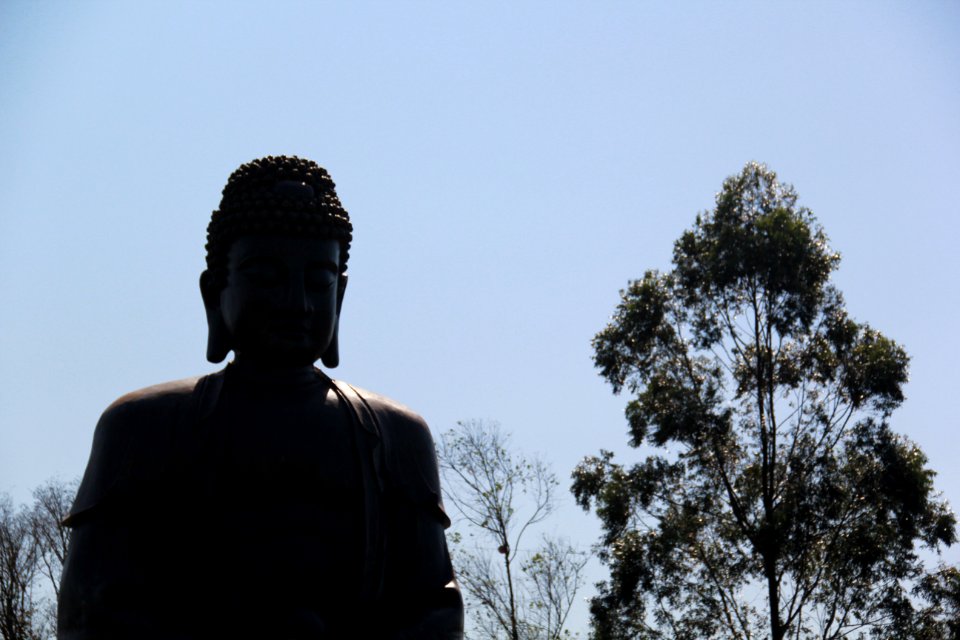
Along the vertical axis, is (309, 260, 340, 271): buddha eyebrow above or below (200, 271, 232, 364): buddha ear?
above

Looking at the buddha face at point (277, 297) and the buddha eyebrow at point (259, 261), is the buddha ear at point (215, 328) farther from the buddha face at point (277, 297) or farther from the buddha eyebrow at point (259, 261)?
the buddha eyebrow at point (259, 261)

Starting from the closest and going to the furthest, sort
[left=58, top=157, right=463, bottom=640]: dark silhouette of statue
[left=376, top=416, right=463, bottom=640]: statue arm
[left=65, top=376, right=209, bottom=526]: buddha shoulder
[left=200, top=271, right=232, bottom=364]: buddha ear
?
[left=58, top=157, right=463, bottom=640]: dark silhouette of statue → [left=65, top=376, right=209, bottom=526]: buddha shoulder → [left=376, top=416, right=463, bottom=640]: statue arm → [left=200, top=271, right=232, bottom=364]: buddha ear

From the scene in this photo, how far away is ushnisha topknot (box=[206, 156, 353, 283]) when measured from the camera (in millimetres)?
5480

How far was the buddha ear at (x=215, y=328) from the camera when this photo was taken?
18.6 feet

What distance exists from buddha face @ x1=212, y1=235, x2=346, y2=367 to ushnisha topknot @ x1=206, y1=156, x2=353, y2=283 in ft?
0.16

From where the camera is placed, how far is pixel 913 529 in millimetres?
21703

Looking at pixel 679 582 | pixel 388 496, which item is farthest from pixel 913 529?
pixel 388 496

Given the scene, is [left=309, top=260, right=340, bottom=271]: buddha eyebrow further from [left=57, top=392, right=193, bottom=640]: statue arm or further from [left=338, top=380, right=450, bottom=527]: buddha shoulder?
[left=57, top=392, right=193, bottom=640]: statue arm

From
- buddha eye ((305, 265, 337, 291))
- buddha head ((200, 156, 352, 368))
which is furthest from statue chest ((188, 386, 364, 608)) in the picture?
buddha eye ((305, 265, 337, 291))

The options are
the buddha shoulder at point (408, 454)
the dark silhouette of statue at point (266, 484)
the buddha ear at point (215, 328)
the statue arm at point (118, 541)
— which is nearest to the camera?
the statue arm at point (118, 541)

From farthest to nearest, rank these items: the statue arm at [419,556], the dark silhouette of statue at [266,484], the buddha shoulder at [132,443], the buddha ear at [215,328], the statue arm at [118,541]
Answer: the buddha ear at [215,328], the statue arm at [419,556], the buddha shoulder at [132,443], the dark silhouette of statue at [266,484], the statue arm at [118,541]

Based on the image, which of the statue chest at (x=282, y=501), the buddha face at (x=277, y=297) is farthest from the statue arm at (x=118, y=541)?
the buddha face at (x=277, y=297)

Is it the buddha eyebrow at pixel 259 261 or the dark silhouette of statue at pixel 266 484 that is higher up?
the buddha eyebrow at pixel 259 261

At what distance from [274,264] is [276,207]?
0.22m
